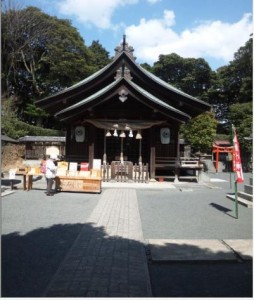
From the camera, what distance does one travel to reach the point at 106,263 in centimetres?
502

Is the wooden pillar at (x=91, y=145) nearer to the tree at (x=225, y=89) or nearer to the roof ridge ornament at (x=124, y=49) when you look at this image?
the roof ridge ornament at (x=124, y=49)

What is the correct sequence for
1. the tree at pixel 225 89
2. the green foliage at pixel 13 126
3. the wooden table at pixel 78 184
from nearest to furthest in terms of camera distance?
the wooden table at pixel 78 184 < the green foliage at pixel 13 126 < the tree at pixel 225 89

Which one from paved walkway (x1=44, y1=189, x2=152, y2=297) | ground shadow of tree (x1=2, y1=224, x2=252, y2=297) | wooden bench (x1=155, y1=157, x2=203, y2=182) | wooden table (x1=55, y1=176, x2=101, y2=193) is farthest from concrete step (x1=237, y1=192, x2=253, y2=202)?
wooden bench (x1=155, y1=157, x2=203, y2=182)

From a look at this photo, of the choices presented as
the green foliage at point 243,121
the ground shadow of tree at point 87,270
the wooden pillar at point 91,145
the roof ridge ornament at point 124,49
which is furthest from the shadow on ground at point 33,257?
the green foliage at point 243,121

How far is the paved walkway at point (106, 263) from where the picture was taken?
13.3 feet

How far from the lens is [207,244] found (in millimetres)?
6172

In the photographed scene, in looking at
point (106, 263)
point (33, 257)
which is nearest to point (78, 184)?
point (33, 257)

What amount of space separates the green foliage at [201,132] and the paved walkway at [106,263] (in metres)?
29.1

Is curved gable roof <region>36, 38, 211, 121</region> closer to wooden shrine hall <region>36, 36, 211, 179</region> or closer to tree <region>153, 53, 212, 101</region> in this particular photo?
wooden shrine hall <region>36, 36, 211, 179</region>

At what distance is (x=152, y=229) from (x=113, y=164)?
9.43 meters

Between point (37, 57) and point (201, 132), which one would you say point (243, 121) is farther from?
point (37, 57)

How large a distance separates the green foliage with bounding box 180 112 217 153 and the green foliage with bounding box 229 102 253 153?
269cm

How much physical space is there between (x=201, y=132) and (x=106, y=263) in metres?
32.8

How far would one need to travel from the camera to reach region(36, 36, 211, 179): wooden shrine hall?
17766mm
